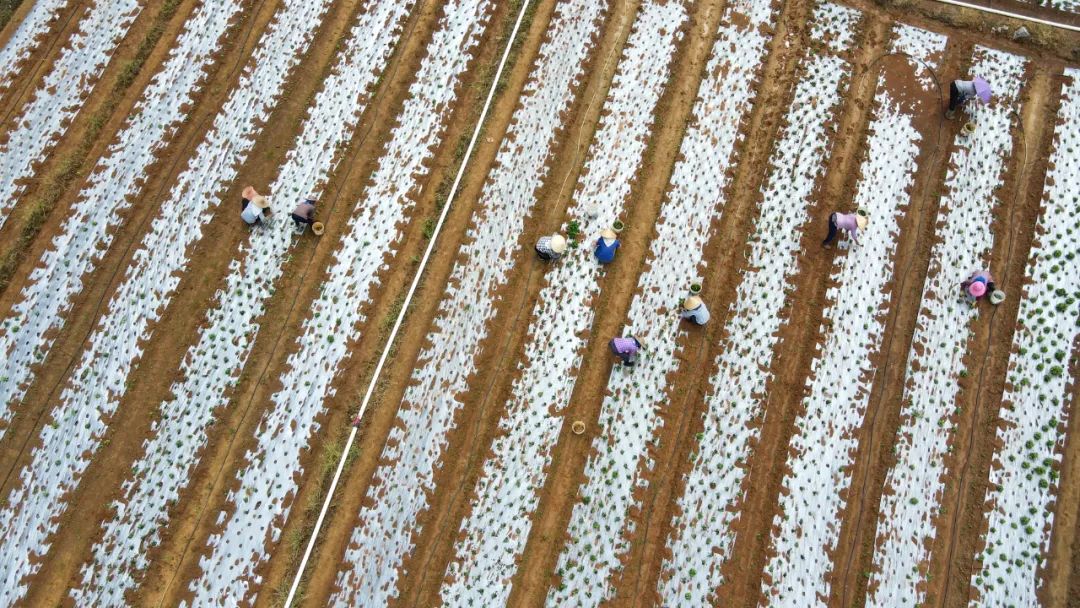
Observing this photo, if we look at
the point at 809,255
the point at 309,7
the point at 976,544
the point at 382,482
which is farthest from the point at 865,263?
the point at 309,7

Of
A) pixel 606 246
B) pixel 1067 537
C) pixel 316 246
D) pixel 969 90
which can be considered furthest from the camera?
pixel 969 90

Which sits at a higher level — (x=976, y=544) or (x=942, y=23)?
(x=942, y=23)

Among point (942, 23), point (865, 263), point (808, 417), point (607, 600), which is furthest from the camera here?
point (942, 23)

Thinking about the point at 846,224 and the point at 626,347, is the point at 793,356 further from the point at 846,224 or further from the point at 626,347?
the point at 626,347

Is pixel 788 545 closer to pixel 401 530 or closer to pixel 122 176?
pixel 401 530

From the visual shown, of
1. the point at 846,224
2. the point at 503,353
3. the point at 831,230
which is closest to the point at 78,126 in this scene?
the point at 503,353

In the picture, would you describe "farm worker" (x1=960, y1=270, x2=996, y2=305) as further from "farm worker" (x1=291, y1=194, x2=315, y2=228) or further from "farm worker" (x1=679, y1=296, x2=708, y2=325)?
"farm worker" (x1=291, y1=194, x2=315, y2=228)

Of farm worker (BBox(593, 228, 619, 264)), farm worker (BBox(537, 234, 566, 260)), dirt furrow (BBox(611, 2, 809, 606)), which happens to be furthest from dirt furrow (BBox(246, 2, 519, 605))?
dirt furrow (BBox(611, 2, 809, 606))
